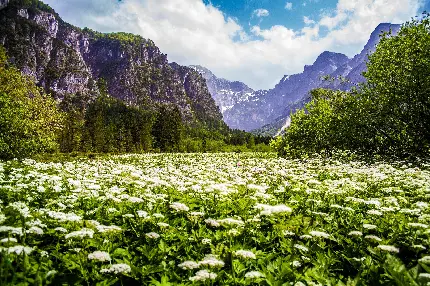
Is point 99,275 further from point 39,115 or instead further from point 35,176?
point 39,115

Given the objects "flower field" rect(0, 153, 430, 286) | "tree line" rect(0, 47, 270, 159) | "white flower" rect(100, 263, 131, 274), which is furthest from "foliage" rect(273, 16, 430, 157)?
"tree line" rect(0, 47, 270, 159)

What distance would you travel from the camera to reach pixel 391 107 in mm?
25594

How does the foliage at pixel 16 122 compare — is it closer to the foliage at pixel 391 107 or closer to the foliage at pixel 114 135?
the foliage at pixel 391 107

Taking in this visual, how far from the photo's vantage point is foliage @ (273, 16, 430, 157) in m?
24.7

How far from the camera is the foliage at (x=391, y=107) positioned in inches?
973

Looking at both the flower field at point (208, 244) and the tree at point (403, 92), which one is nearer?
the flower field at point (208, 244)

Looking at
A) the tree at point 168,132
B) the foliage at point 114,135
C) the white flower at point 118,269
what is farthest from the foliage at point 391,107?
the foliage at point 114,135

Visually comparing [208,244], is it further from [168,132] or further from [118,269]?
[168,132]

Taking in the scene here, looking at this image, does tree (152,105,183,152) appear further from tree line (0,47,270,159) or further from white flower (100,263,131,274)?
white flower (100,263,131,274)

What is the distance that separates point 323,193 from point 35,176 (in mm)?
11982

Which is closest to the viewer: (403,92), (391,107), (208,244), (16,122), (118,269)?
(118,269)

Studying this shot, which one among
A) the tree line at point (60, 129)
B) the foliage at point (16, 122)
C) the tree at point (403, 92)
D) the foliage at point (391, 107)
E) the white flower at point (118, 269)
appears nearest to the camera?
the white flower at point (118, 269)

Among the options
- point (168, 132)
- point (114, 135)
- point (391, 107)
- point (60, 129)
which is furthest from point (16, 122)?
point (114, 135)

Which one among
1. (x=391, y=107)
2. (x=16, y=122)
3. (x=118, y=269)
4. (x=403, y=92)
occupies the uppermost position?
(x=403, y=92)
